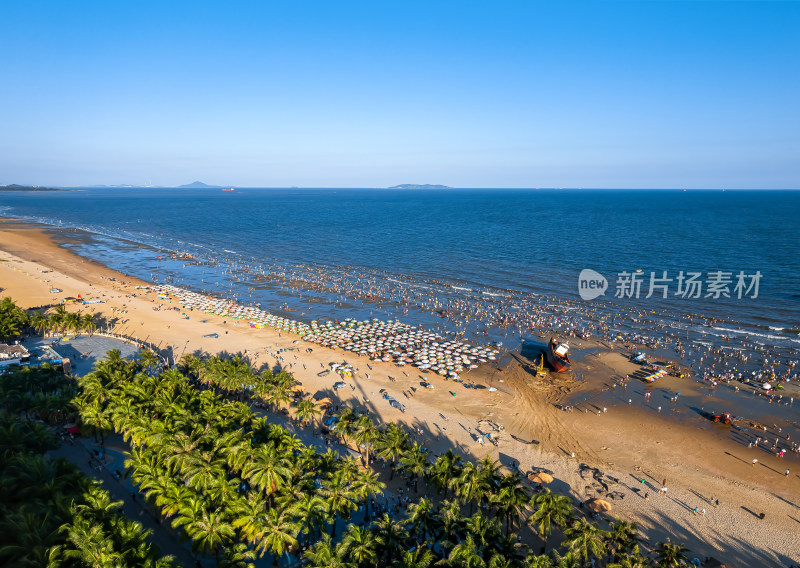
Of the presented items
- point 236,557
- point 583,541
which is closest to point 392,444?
point 236,557

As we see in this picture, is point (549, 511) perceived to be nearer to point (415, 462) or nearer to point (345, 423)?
point (415, 462)

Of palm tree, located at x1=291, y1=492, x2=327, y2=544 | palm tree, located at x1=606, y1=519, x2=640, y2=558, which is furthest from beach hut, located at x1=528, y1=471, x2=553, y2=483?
palm tree, located at x1=291, y1=492, x2=327, y2=544

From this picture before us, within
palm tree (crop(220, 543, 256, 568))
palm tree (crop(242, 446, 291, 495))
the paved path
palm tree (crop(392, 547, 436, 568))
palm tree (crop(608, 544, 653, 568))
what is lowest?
the paved path

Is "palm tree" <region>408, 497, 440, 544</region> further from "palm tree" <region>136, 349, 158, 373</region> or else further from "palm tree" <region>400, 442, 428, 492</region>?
"palm tree" <region>136, 349, 158, 373</region>

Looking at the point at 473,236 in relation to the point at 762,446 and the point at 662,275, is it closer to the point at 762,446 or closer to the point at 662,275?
the point at 662,275

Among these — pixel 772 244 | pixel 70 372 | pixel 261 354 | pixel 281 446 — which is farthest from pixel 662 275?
pixel 70 372

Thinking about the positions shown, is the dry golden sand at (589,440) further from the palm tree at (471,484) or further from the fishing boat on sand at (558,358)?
the palm tree at (471,484)

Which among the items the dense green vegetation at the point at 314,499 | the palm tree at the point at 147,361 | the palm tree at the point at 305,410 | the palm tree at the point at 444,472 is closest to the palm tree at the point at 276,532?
the dense green vegetation at the point at 314,499
